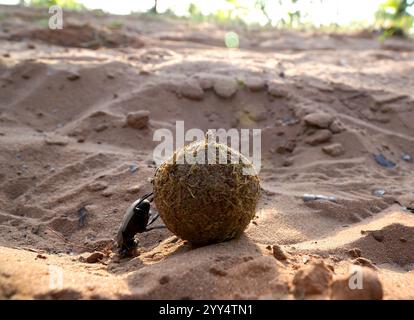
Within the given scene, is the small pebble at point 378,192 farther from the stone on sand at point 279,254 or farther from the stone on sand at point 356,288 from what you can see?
the stone on sand at point 356,288

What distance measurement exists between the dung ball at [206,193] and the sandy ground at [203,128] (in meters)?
0.16

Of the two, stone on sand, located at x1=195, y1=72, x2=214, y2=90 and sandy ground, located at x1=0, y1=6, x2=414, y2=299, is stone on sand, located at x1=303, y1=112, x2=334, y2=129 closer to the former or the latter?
sandy ground, located at x1=0, y1=6, x2=414, y2=299

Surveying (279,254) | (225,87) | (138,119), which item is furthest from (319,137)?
(279,254)

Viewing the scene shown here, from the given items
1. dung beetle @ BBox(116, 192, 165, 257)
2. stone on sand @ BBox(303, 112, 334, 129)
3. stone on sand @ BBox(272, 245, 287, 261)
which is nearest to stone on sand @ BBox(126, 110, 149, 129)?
stone on sand @ BBox(303, 112, 334, 129)

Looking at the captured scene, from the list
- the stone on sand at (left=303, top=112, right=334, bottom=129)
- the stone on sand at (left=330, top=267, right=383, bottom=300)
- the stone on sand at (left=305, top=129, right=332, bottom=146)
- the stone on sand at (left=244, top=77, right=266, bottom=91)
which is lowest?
the stone on sand at (left=330, top=267, right=383, bottom=300)

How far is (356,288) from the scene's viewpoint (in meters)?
2.20

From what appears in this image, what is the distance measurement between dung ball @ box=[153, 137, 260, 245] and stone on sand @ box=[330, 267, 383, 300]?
0.84 m

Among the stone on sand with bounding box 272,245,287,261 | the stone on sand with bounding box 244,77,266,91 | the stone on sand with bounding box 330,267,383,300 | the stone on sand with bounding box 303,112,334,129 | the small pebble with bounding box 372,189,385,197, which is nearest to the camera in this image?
the stone on sand with bounding box 330,267,383,300

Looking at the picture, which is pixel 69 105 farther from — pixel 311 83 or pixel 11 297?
pixel 11 297

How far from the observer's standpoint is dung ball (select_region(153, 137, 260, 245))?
9.29 ft

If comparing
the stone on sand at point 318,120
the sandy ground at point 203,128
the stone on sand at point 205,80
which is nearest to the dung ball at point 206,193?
the sandy ground at point 203,128

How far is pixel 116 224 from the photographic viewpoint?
3844 mm

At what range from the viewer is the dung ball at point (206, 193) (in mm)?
2830
